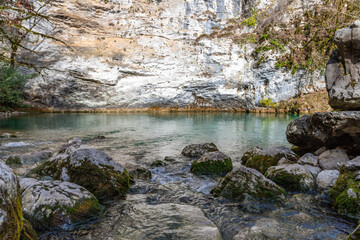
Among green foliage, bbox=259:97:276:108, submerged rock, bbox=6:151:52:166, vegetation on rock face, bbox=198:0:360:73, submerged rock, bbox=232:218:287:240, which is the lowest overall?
submerged rock, bbox=232:218:287:240

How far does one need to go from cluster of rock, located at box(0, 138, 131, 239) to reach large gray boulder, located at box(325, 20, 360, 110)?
639 cm

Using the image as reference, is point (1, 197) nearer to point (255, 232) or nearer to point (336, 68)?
point (255, 232)

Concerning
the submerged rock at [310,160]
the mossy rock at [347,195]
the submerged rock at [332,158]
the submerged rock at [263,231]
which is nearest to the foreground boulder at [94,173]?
the submerged rock at [263,231]

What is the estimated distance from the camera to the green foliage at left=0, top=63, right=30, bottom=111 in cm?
2444

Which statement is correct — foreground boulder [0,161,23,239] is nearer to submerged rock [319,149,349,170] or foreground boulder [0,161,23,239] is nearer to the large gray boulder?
submerged rock [319,149,349,170]

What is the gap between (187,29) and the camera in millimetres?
35406

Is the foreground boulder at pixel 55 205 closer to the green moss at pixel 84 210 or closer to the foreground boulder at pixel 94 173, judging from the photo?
the green moss at pixel 84 210

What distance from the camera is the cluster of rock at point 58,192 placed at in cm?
203

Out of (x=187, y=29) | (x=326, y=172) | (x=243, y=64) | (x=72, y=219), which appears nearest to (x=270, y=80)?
(x=243, y=64)

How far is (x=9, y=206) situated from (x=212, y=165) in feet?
18.4

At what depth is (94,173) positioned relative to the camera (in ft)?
16.5

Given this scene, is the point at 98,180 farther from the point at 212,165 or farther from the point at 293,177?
the point at 293,177

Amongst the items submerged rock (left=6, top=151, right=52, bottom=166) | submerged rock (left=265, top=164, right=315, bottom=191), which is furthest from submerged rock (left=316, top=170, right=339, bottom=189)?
submerged rock (left=6, top=151, right=52, bottom=166)

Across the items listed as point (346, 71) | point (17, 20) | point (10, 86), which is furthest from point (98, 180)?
point (10, 86)
